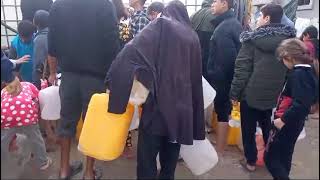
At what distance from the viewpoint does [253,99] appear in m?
3.10

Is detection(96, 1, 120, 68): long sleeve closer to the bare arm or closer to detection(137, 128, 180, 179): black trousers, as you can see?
the bare arm

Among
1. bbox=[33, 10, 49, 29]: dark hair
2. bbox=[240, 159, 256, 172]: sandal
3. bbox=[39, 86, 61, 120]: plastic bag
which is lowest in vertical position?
bbox=[240, 159, 256, 172]: sandal

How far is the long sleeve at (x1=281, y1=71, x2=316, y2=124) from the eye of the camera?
7.64 feet

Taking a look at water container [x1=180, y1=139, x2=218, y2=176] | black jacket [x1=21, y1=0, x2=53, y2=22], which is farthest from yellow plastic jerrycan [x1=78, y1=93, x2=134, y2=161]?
black jacket [x1=21, y1=0, x2=53, y2=22]

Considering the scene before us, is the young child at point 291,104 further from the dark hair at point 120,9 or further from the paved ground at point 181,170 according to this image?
the dark hair at point 120,9

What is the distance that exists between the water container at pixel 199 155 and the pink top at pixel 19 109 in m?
1.33

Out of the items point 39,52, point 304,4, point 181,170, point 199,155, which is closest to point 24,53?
point 39,52

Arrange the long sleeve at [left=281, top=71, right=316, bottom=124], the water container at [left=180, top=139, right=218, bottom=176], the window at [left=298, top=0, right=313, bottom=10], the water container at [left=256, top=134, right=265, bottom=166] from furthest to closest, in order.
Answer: the window at [left=298, top=0, right=313, bottom=10]
the water container at [left=256, top=134, right=265, bottom=166]
the water container at [left=180, top=139, right=218, bottom=176]
the long sleeve at [left=281, top=71, right=316, bottom=124]

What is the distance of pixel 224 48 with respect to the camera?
343 centimetres

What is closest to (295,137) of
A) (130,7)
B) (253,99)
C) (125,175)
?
(253,99)

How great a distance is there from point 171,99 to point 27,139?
1.59 m

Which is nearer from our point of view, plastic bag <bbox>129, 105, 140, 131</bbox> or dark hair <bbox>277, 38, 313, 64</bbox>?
dark hair <bbox>277, 38, 313, 64</bbox>

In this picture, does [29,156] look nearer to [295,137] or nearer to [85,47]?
[85,47]

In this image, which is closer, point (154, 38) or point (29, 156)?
point (154, 38)
